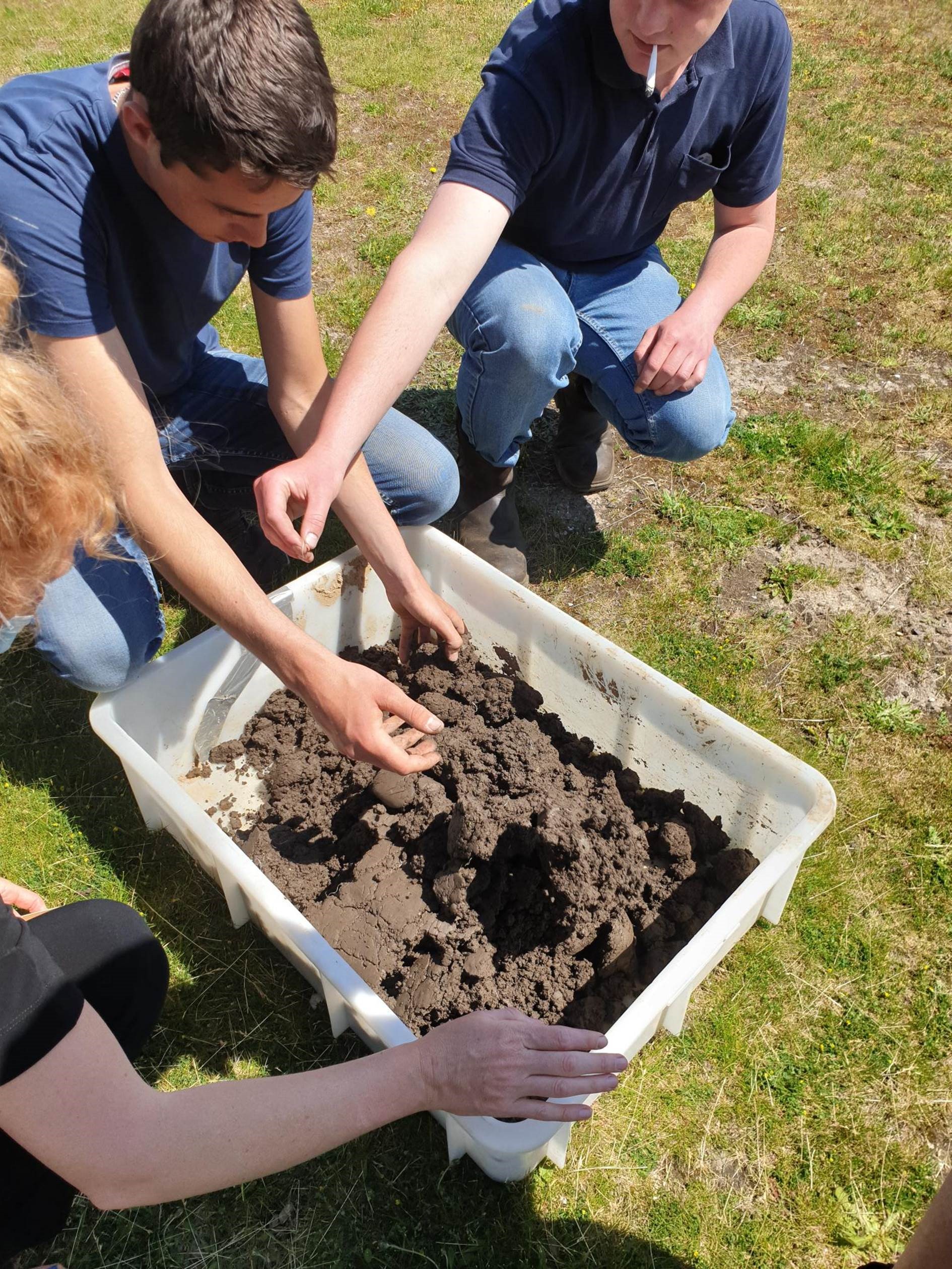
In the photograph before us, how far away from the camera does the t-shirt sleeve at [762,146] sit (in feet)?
7.01

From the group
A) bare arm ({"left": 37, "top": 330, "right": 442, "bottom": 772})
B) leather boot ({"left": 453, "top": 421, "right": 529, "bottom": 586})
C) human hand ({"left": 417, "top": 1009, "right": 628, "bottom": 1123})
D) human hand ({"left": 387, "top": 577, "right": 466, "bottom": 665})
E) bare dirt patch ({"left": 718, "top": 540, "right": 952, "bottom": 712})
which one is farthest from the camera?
leather boot ({"left": 453, "top": 421, "right": 529, "bottom": 586})

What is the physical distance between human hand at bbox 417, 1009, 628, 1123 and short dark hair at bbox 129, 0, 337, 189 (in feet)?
4.41

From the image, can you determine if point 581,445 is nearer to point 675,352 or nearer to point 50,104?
point 675,352

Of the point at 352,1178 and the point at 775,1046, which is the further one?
the point at 775,1046

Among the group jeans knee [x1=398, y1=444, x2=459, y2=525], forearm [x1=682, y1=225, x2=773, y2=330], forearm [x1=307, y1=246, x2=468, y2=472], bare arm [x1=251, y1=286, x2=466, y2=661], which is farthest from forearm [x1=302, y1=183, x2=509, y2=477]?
forearm [x1=682, y1=225, x2=773, y2=330]

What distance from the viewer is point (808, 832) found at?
5.62 ft

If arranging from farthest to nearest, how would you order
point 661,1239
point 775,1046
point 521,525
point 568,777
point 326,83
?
point 521,525 < point 568,777 < point 775,1046 < point 661,1239 < point 326,83

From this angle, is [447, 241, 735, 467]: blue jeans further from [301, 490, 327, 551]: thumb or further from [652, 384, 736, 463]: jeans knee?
[301, 490, 327, 551]: thumb

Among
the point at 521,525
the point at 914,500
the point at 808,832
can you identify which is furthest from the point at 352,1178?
the point at 914,500

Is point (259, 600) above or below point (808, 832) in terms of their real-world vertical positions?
above

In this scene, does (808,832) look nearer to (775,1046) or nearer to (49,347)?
(775,1046)

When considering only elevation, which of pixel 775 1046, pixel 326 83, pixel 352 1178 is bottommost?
pixel 352 1178

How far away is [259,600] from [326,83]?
88cm

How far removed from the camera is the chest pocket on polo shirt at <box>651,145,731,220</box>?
7.23 ft
